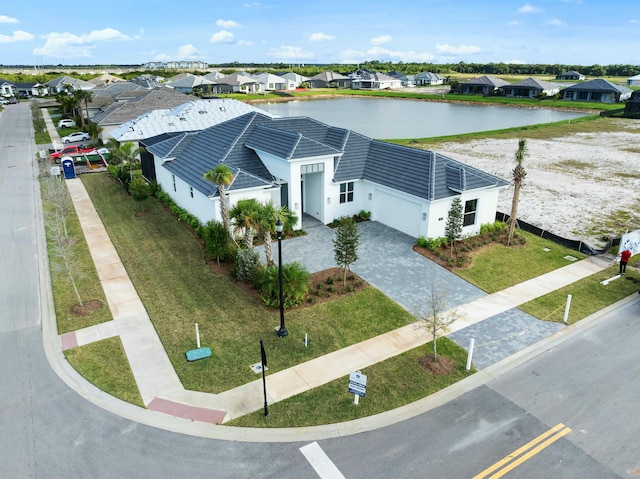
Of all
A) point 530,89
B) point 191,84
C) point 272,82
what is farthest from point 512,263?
point 272,82

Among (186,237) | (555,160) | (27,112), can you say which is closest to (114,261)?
(186,237)

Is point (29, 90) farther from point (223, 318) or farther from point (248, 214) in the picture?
point (223, 318)

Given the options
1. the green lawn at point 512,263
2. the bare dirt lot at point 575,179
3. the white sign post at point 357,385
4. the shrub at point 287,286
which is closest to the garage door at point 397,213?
the green lawn at point 512,263

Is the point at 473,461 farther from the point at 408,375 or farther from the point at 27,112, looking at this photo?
the point at 27,112

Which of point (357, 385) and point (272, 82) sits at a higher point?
point (272, 82)

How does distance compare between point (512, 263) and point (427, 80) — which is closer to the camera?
point (512, 263)

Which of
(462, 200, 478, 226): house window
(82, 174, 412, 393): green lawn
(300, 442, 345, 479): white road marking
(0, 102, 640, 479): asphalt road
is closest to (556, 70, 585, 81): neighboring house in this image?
(462, 200, 478, 226): house window

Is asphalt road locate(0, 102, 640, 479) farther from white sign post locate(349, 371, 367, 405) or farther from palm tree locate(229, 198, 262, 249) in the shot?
palm tree locate(229, 198, 262, 249)

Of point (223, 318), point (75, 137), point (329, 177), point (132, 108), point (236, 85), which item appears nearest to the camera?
point (223, 318)
